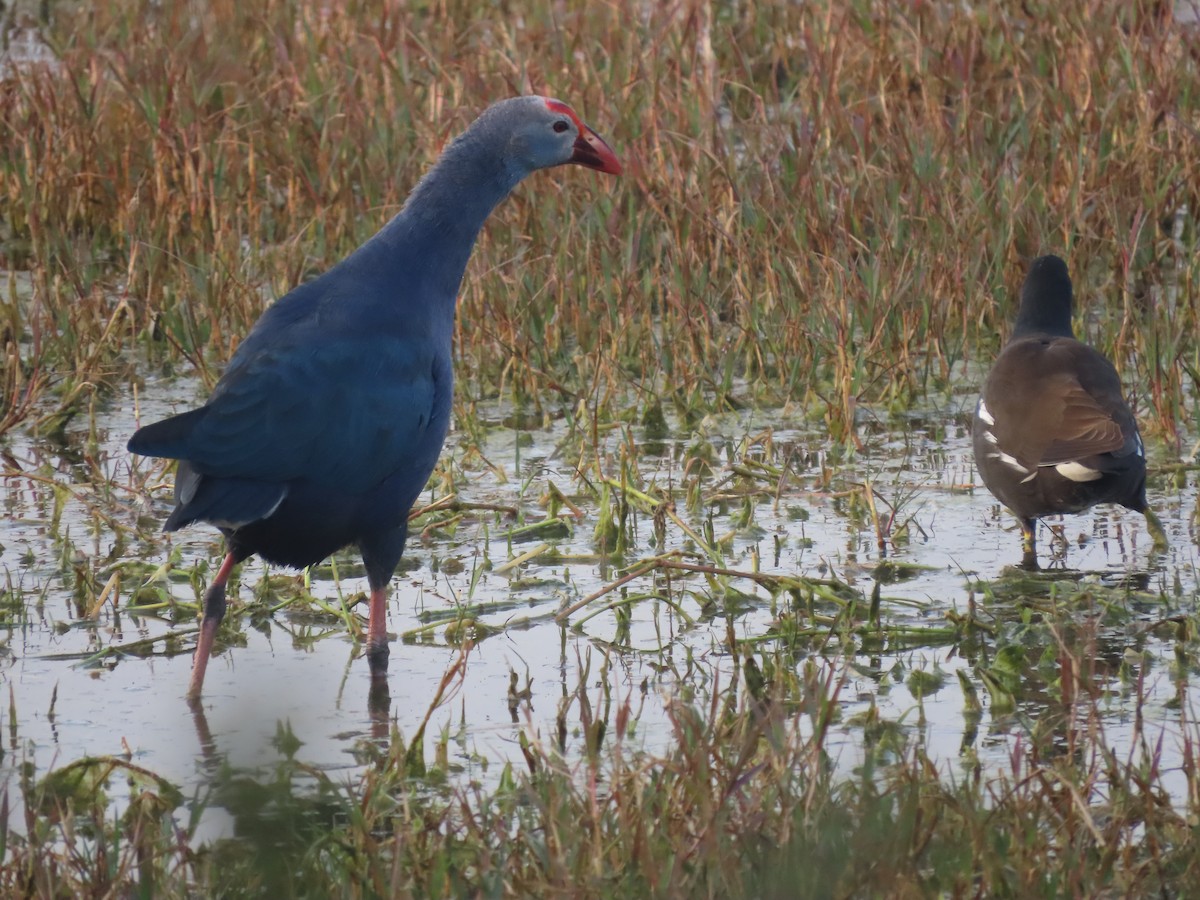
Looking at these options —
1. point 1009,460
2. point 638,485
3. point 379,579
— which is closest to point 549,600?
point 379,579

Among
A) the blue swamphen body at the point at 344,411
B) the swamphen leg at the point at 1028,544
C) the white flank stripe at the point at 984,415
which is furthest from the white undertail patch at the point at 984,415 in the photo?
the blue swamphen body at the point at 344,411

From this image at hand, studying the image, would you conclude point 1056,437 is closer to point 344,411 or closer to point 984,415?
point 984,415

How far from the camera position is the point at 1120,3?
830 centimetres

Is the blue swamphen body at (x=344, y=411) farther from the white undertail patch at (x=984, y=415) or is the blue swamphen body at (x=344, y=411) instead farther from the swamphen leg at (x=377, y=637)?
the white undertail patch at (x=984, y=415)

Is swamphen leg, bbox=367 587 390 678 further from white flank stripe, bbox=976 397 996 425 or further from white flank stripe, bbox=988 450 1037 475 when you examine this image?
white flank stripe, bbox=976 397 996 425

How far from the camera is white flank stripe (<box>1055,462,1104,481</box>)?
4867mm

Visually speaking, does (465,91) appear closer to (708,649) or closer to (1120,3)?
(1120,3)

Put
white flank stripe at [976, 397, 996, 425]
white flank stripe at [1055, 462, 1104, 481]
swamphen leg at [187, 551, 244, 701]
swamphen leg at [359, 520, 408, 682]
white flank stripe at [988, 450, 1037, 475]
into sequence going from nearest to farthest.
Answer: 1. swamphen leg at [187, 551, 244, 701]
2. swamphen leg at [359, 520, 408, 682]
3. white flank stripe at [1055, 462, 1104, 481]
4. white flank stripe at [988, 450, 1037, 475]
5. white flank stripe at [976, 397, 996, 425]

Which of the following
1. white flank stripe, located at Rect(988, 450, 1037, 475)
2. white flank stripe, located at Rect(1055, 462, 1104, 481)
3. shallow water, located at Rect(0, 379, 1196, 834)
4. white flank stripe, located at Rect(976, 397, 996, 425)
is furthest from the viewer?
white flank stripe, located at Rect(976, 397, 996, 425)

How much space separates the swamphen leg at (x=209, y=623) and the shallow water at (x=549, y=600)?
4 cm

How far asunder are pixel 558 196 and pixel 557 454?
1750mm

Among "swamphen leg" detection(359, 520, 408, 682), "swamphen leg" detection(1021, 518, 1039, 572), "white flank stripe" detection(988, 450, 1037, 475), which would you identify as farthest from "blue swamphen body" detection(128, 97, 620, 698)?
"swamphen leg" detection(1021, 518, 1039, 572)

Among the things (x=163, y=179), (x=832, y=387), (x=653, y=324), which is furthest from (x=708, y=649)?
(x=163, y=179)

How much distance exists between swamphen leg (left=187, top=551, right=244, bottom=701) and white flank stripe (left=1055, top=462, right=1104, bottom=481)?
80.3 inches
